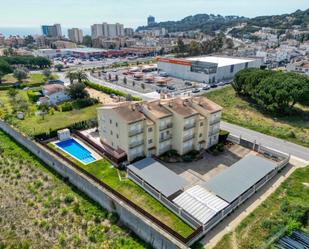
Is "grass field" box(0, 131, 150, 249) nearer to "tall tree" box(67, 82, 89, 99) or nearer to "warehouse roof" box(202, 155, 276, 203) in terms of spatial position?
"warehouse roof" box(202, 155, 276, 203)

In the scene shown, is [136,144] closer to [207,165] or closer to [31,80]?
[207,165]

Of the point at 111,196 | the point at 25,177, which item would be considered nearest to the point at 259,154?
the point at 111,196

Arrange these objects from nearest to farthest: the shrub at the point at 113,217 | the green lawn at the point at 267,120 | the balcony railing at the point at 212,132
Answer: the shrub at the point at 113,217, the balcony railing at the point at 212,132, the green lawn at the point at 267,120

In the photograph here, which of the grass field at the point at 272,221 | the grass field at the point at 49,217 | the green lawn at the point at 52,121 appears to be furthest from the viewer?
the green lawn at the point at 52,121

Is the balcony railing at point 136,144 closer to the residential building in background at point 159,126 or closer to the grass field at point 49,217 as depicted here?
the residential building in background at point 159,126

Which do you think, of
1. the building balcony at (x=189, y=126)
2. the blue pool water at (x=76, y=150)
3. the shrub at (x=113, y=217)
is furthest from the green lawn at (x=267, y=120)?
the shrub at (x=113, y=217)

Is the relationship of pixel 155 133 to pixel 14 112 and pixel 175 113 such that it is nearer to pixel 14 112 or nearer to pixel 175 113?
pixel 175 113
